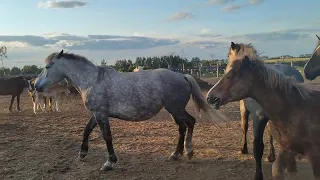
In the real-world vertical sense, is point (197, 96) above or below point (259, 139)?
above

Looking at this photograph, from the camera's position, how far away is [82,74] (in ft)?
20.6

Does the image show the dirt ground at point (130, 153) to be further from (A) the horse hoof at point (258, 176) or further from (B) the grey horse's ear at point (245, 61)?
(B) the grey horse's ear at point (245, 61)

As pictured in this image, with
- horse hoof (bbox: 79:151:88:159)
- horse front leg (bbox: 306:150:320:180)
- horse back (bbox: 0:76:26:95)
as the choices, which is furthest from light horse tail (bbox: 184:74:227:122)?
horse back (bbox: 0:76:26:95)

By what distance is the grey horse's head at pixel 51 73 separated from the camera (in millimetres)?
6277

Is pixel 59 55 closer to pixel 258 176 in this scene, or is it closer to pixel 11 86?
pixel 258 176

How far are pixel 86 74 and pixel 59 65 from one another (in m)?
0.53

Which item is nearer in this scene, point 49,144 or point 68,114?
point 49,144

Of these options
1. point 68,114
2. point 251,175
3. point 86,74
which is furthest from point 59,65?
point 68,114

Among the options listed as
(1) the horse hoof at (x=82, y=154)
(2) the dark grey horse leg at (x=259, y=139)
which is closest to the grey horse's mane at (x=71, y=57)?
(1) the horse hoof at (x=82, y=154)

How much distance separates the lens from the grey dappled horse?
605cm

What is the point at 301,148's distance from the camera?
3842 millimetres

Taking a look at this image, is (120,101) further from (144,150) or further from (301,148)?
(301,148)

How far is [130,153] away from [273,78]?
3.97 metres

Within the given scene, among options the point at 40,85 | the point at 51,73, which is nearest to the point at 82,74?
the point at 51,73
